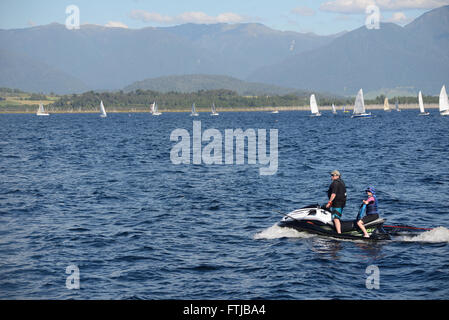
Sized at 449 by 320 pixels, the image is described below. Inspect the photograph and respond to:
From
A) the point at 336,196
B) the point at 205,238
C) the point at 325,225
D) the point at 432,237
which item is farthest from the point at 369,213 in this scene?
the point at 205,238

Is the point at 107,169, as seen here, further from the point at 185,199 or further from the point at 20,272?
the point at 20,272

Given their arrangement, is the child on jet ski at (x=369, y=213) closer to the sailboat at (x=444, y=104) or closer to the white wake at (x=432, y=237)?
the white wake at (x=432, y=237)

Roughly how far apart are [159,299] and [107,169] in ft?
122

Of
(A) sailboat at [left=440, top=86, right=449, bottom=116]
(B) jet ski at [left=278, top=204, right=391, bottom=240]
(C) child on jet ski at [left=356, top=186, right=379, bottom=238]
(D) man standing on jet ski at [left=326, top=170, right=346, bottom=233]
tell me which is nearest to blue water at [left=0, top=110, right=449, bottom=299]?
(B) jet ski at [left=278, top=204, right=391, bottom=240]

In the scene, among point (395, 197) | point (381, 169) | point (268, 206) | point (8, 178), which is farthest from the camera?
point (381, 169)

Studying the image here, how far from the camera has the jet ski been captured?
25.9 m

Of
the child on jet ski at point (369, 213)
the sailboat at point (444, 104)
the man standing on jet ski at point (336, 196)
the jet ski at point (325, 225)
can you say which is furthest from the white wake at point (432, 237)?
the sailboat at point (444, 104)

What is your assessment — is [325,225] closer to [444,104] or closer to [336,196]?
[336,196]

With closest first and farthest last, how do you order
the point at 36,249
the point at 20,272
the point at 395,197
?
1. the point at 20,272
2. the point at 36,249
3. the point at 395,197

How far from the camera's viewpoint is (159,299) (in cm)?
1859

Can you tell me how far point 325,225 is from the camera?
26.4 metres

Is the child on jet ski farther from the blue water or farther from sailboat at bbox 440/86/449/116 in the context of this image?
sailboat at bbox 440/86/449/116
